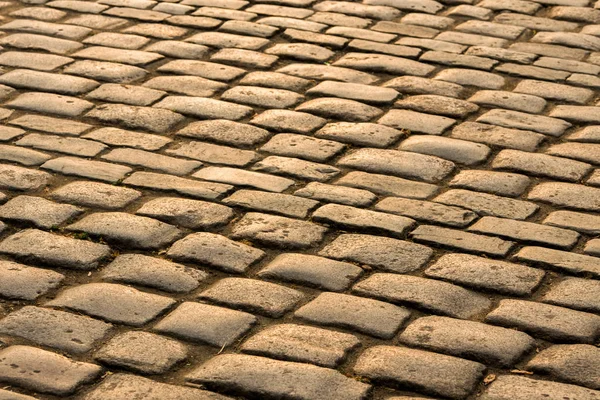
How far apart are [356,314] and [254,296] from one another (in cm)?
34

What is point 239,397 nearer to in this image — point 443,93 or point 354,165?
point 354,165

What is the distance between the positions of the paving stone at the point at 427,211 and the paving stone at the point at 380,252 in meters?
0.22

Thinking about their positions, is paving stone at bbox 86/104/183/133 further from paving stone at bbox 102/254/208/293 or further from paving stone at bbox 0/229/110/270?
paving stone at bbox 102/254/208/293

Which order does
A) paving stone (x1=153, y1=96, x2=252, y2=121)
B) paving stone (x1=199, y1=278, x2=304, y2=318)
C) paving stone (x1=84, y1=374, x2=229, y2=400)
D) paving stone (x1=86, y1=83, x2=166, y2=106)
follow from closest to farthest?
paving stone (x1=84, y1=374, x2=229, y2=400)
paving stone (x1=199, y1=278, x2=304, y2=318)
paving stone (x1=153, y1=96, x2=252, y2=121)
paving stone (x1=86, y1=83, x2=166, y2=106)

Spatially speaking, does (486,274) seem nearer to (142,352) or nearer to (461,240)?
(461,240)


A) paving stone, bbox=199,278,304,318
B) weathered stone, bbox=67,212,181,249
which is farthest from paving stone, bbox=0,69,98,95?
paving stone, bbox=199,278,304,318

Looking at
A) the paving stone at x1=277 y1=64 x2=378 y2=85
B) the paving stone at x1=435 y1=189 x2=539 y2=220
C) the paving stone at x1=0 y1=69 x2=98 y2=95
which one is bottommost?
the paving stone at x1=435 y1=189 x2=539 y2=220

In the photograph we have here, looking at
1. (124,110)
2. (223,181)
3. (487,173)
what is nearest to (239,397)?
(223,181)

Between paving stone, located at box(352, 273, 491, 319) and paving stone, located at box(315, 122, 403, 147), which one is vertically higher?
paving stone, located at box(315, 122, 403, 147)

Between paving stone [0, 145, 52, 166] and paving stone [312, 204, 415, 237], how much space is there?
120 cm

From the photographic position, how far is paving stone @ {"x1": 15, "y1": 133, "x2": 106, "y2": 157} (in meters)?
4.81

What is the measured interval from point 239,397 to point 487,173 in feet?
6.01

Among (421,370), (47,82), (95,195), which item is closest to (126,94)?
(47,82)

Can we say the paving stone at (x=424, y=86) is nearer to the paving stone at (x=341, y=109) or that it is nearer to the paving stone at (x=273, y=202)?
the paving stone at (x=341, y=109)
